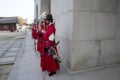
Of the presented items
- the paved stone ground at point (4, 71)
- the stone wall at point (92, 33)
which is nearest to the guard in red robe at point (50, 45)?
the stone wall at point (92, 33)

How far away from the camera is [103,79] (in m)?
3.08

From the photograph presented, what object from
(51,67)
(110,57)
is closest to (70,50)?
(51,67)

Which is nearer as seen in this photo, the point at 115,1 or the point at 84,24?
the point at 84,24

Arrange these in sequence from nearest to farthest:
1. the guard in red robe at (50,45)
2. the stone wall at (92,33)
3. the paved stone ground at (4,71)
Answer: the guard in red robe at (50,45) < the stone wall at (92,33) < the paved stone ground at (4,71)

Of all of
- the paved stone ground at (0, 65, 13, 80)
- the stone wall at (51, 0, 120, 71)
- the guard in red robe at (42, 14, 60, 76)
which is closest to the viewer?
the guard in red robe at (42, 14, 60, 76)

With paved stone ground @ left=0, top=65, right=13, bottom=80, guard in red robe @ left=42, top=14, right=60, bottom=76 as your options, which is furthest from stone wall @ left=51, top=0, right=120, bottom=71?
paved stone ground @ left=0, top=65, right=13, bottom=80

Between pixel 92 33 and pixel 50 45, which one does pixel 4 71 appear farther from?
pixel 92 33

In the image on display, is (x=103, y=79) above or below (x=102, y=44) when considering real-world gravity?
below

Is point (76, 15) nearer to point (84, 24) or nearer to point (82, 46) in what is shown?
point (84, 24)

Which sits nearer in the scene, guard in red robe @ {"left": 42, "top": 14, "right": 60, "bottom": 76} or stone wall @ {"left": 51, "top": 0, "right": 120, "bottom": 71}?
guard in red robe @ {"left": 42, "top": 14, "right": 60, "bottom": 76}

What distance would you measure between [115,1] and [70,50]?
1.73 m

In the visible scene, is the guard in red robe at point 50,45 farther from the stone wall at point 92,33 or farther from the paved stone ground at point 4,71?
the paved stone ground at point 4,71

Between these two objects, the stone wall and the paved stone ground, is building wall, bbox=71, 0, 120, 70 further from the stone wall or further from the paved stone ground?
the paved stone ground

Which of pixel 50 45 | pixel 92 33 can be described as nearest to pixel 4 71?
pixel 50 45
